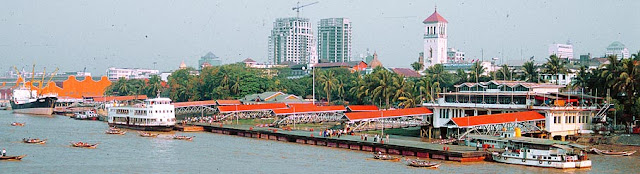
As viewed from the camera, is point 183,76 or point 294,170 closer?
point 294,170

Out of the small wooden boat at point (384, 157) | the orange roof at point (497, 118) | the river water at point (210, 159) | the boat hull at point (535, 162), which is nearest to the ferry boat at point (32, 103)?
the river water at point (210, 159)

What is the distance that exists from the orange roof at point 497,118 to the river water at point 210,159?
23.3 ft

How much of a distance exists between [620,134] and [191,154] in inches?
1339

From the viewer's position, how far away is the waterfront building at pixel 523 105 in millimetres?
63344

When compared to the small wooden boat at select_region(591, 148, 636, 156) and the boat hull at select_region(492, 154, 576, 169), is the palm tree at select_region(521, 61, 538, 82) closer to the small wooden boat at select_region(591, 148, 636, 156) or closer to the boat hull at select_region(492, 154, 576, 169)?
the small wooden boat at select_region(591, 148, 636, 156)

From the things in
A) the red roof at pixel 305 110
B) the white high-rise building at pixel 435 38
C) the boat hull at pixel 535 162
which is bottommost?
the boat hull at pixel 535 162

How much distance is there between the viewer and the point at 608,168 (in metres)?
49.4

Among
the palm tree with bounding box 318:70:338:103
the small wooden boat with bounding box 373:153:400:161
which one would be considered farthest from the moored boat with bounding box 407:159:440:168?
the palm tree with bounding box 318:70:338:103

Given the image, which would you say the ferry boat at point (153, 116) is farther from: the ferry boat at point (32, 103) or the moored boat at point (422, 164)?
the ferry boat at point (32, 103)

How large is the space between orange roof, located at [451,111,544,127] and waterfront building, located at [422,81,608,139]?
2.93ft

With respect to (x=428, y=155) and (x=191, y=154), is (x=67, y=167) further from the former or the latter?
(x=428, y=155)

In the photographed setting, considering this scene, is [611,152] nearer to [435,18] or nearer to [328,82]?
[328,82]

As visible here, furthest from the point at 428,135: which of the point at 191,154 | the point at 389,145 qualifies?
the point at 191,154

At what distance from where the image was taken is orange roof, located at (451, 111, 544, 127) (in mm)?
58312
